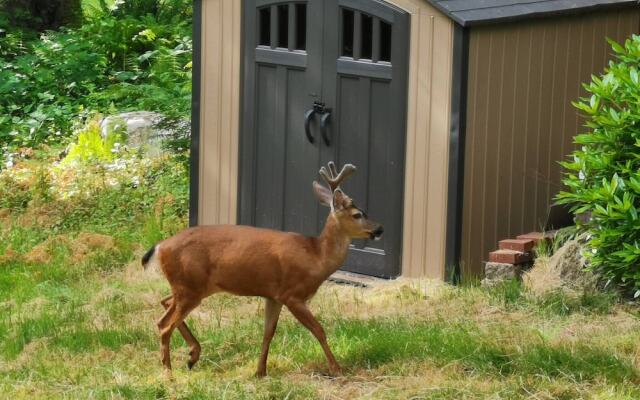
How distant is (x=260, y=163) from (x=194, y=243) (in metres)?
3.16

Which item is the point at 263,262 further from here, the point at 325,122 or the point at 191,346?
the point at 325,122

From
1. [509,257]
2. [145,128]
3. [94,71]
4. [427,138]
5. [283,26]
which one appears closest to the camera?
[509,257]

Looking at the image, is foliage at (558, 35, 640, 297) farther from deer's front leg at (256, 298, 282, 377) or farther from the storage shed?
deer's front leg at (256, 298, 282, 377)

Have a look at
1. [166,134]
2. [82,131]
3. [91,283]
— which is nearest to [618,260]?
[91,283]

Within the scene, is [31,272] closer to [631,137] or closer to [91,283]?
[91,283]

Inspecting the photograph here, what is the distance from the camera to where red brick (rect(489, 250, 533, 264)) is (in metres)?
9.15

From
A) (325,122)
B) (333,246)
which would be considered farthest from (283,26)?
(333,246)

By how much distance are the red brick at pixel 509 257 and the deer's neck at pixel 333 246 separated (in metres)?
2.14

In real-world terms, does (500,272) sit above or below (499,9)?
below

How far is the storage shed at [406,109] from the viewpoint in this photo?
9289mm

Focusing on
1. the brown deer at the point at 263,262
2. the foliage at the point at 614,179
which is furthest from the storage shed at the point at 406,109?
the brown deer at the point at 263,262

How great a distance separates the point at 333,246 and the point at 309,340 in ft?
2.83

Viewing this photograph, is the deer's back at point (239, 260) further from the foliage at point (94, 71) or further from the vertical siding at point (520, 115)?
the foliage at point (94, 71)

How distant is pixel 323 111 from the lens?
32.7 feet
